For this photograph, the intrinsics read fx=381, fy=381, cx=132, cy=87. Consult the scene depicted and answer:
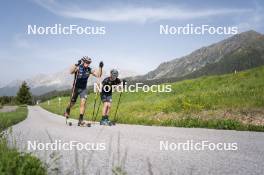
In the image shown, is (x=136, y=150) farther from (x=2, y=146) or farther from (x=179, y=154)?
(x=2, y=146)

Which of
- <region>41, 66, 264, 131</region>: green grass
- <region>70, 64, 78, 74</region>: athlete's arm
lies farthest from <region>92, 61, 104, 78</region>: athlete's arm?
<region>41, 66, 264, 131</region>: green grass

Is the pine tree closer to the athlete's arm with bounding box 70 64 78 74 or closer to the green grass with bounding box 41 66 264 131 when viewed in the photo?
the green grass with bounding box 41 66 264 131

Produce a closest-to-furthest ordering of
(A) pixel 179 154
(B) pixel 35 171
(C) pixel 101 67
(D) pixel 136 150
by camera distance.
Answer: (B) pixel 35 171, (A) pixel 179 154, (D) pixel 136 150, (C) pixel 101 67

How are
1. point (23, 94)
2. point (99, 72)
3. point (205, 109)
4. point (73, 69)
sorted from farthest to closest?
1. point (23, 94)
2. point (205, 109)
3. point (99, 72)
4. point (73, 69)

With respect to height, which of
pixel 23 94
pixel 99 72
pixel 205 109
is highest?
pixel 23 94

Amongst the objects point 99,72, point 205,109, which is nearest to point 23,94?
point 205,109

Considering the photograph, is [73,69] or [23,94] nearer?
[73,69]

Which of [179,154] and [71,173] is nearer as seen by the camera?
[71,173]

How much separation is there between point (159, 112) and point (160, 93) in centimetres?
2047

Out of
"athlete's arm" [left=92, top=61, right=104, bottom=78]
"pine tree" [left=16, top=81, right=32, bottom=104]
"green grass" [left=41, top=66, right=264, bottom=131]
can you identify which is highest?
"pine tree" [left=16, top=81, right=32, bottom=104]

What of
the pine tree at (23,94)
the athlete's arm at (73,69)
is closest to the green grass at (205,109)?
the athlete's arm at (73,69)

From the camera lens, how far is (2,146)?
5668mm

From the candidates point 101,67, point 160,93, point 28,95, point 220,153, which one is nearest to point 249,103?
point 101,67

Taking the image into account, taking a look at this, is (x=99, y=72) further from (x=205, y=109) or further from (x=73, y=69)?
(x=205, y=109)
